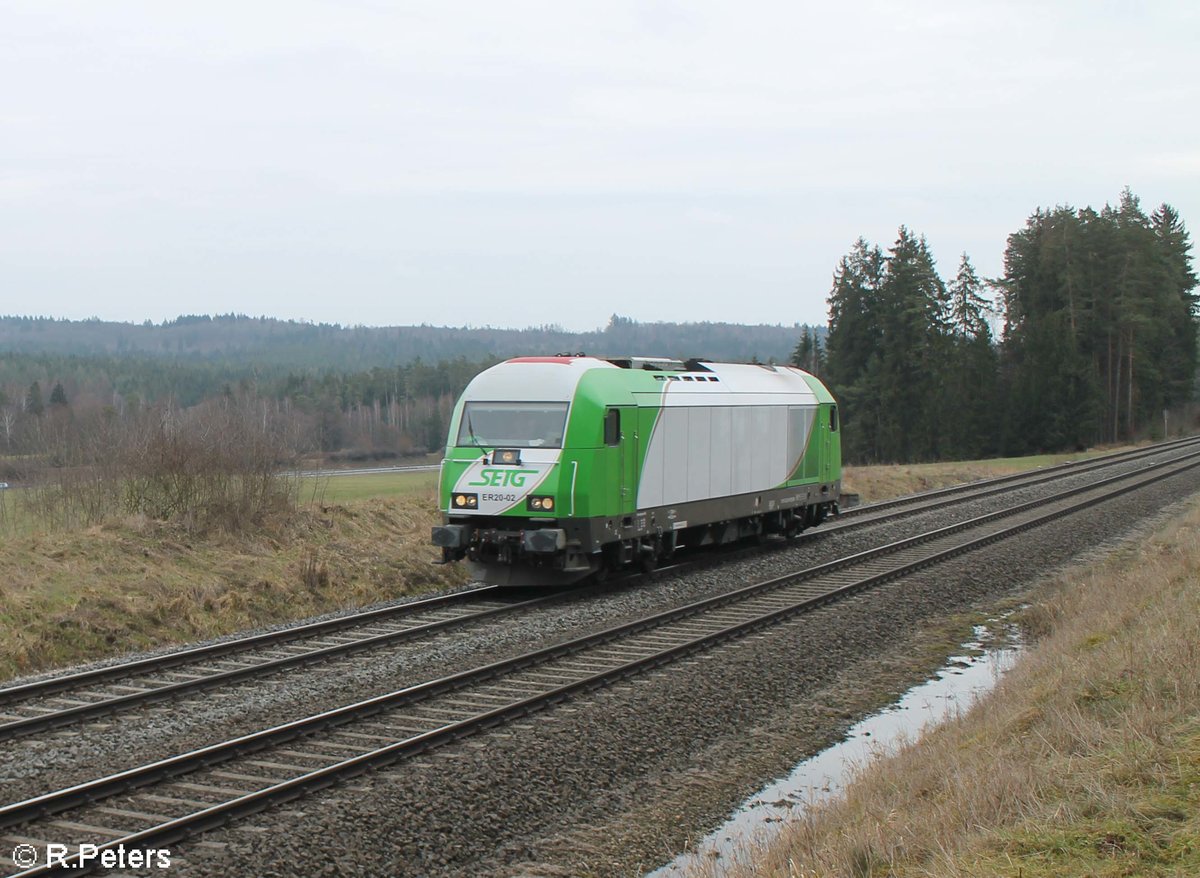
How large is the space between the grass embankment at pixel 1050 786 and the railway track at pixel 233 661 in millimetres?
6297

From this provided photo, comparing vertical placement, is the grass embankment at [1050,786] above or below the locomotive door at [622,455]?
below

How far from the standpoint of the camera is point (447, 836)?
7598 mm

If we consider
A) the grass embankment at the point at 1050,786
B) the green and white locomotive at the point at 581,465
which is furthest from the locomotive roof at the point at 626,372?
the grass embankment at the point at 1050,786

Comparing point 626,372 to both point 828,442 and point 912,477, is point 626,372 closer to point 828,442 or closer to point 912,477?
point 828,442

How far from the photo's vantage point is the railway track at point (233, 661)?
10.4 m

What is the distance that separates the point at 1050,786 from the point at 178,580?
1266 centimetres

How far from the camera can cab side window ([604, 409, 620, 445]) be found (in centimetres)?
1681

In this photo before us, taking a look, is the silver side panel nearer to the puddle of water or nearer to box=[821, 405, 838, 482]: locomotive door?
box=[821, 405, 838, 482]: locomotive door

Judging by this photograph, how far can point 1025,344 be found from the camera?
69.2m

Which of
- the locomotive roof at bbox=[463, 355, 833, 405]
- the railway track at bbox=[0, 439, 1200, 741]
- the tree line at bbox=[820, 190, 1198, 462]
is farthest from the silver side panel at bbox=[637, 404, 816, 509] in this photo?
the tree line at bbox=[820, 190, 1198, 462]

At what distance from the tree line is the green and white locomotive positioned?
5028cm

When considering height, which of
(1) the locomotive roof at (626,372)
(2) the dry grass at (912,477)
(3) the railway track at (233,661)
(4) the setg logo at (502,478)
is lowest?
(3) the railway track at (233,661)
